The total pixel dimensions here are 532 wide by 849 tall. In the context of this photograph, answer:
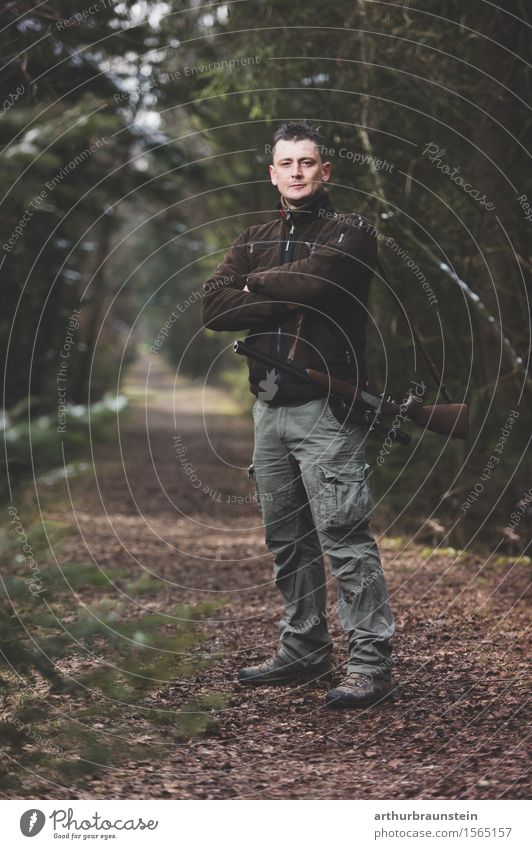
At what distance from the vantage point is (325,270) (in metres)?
4.02

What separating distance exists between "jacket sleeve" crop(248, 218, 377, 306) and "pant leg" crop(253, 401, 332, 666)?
571 mm

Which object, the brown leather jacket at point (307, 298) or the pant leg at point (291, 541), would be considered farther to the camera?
the pant leg at point (291, 541)

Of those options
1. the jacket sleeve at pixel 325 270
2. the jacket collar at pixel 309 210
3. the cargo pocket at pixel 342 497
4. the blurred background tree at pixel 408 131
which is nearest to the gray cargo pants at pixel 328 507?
the cargo pocket at pixel 342 497

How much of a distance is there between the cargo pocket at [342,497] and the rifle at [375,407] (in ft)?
0.86

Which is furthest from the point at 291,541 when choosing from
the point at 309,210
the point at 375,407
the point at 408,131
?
the point at 408,131

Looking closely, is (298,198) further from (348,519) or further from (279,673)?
(279,673)

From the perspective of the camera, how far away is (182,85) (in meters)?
8.71

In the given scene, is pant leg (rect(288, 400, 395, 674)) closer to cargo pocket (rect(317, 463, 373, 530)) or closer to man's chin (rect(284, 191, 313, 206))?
cargo pocket (rect(317, 463, 373, 530))

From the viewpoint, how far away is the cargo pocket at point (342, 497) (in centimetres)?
412

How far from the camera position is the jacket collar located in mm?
4202

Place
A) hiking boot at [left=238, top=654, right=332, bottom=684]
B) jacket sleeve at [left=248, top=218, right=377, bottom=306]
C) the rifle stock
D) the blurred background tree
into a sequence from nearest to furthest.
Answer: jacket sleeve at [left=248, top=218, right=377, bottom=306], the rifle stock, hiking boot at [left=238, top=654, right=332, bottom=684], the blurred background tree

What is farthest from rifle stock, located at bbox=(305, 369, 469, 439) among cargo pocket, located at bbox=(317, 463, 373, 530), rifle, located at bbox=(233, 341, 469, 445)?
cargo pocket, located at bbox=(317, 463, 373, 530)

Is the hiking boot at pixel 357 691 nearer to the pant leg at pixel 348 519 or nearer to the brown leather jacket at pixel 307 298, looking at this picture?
the pant leg at pixel 348 519
